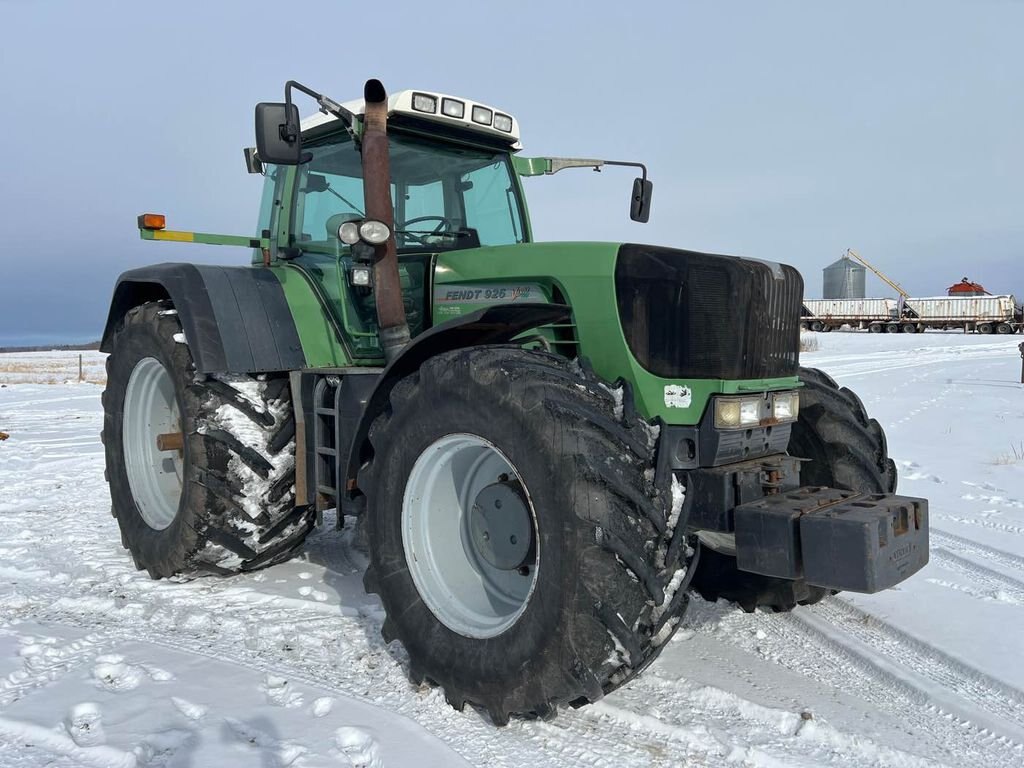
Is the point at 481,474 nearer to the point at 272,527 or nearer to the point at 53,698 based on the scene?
the point at 272,527

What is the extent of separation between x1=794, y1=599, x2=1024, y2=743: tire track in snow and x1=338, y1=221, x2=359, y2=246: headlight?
2.68 m

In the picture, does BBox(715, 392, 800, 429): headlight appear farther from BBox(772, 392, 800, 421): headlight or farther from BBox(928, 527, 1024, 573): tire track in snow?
BBox(928, 527, 1024, 573): tire track in snow

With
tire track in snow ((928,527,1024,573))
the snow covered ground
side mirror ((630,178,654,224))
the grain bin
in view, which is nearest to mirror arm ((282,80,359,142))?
side mirror ((630,178,654,224))

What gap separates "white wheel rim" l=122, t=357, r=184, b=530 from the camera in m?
4.61

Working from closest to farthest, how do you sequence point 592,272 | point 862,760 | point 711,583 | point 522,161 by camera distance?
point 862,760
point 592,272
point 711,583
point 522,161

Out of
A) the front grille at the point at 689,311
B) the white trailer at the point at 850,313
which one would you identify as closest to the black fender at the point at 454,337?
the front grille at the point at 689,311

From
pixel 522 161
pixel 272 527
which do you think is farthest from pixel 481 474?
pixel 522 161

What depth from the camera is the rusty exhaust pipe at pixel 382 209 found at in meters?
3.52

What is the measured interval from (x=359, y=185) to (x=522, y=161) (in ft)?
3.23

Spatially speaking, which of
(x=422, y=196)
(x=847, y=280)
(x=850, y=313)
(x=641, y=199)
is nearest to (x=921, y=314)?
(x=850, y=313)

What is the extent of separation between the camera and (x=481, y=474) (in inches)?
123

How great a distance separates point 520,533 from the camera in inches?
109

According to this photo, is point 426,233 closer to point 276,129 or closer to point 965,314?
point 276,129

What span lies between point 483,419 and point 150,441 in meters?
2.94
